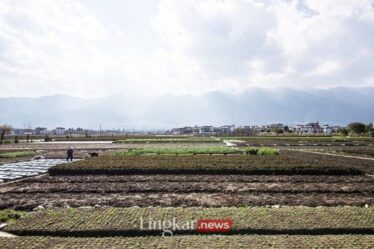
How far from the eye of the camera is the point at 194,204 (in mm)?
15219

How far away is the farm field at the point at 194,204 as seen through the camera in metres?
10.4

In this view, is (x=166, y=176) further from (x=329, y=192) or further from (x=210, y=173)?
(x=329, y=192)

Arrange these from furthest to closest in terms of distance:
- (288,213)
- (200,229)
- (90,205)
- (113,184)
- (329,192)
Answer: (113,184), (329,192), (90,205), (288,213), (200,229)

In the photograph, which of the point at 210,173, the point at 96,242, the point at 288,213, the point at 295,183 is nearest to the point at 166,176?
Answer: the point at 210,173

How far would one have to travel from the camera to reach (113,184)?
818 inches

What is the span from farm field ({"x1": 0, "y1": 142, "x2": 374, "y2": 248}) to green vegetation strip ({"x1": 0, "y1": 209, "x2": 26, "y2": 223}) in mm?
430

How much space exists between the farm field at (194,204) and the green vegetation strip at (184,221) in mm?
32

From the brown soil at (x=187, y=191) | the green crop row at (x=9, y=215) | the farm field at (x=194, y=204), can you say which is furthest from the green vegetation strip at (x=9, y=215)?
the brown soil at (x=187, y=191)

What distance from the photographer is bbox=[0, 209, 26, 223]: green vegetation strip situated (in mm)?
13269

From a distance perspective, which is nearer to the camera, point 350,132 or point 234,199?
point 234,199

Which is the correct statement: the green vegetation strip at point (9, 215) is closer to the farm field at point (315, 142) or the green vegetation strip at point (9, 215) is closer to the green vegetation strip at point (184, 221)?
the green vegetation strip at point (184, 221)

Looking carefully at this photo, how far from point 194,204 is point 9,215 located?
7.28 meters

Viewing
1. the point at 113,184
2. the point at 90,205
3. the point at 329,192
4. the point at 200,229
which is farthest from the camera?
the point at 113,184

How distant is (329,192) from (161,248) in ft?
37.6
